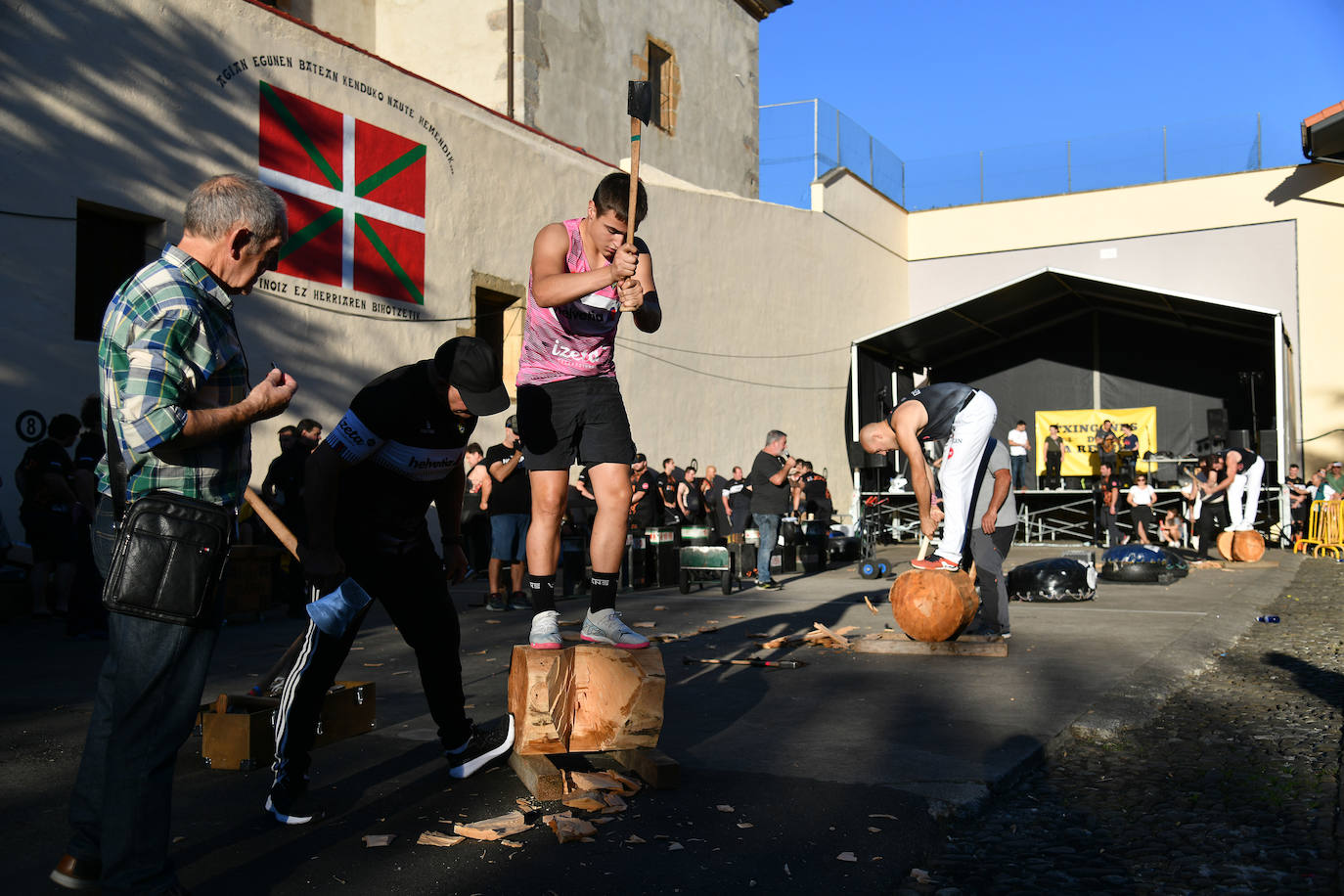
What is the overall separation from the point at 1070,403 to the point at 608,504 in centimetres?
2850

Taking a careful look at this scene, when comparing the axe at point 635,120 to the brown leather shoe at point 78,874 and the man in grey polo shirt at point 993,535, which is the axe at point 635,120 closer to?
the brown leather shoe at point 78,874

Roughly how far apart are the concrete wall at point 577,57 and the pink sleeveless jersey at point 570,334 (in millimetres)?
15848

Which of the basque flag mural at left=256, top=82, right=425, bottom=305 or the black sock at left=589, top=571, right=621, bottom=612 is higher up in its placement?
the basque flag mural at left=256, top=82, right=425, bottom=305

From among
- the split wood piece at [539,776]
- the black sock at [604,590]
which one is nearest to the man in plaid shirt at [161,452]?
the split wood piece at [539,776]

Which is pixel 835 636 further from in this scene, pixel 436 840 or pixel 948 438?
pixel 436 840

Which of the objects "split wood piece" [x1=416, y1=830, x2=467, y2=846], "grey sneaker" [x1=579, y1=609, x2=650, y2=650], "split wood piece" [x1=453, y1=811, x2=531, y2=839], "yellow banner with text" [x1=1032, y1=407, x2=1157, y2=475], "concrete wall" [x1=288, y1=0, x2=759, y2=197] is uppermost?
"concrete wall" [x1=288, y1=0, x2=759, y2=197]

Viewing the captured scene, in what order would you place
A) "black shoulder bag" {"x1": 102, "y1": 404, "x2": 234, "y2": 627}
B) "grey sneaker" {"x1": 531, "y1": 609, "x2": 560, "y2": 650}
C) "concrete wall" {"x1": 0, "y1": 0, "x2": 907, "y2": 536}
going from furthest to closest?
"concrete wall" {"x1": 0, "y1": 0, "x2": 907, "y2": 536}
"grey sneaker" {"x1": 531, "y1": 609, "x2": 560, "y2": 650}
"black shoulder bag" {"x1": 102, "y1": 404, "x2": 234, "y2": 627}

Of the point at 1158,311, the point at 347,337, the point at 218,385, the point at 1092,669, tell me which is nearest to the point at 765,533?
the point at 347,337

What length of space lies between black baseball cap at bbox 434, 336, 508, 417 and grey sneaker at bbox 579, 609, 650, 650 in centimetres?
110

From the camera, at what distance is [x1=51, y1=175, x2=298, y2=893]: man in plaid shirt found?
270 cm

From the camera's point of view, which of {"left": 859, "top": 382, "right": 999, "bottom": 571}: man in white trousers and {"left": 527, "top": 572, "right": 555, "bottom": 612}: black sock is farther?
{"left": 859, "top": 382, "right": 999, "bottom": 571}: man in white trousers

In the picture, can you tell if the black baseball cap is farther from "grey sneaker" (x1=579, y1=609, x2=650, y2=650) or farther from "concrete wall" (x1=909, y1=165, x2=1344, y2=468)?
"concrete wall" (x1=909, y1=165, x2=1344, y2=468)

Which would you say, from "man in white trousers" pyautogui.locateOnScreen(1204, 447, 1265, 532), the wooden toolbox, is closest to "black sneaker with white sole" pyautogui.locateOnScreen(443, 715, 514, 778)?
the wooden toolbox

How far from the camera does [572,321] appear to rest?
14.6 ft
